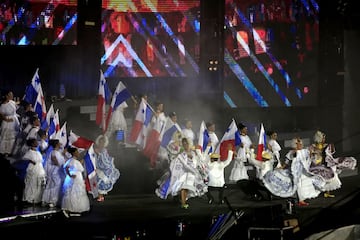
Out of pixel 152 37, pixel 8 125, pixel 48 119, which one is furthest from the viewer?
pixel 152 37

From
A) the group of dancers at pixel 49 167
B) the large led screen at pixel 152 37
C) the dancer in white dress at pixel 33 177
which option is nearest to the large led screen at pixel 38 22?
the large led screen at pixel 152 37

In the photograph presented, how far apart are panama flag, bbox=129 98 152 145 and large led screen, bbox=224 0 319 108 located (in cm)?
812

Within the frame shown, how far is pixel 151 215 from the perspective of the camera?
19.9 meters

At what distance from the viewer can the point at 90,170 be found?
A: 818 inches

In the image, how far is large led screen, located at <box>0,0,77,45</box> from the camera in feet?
93.6

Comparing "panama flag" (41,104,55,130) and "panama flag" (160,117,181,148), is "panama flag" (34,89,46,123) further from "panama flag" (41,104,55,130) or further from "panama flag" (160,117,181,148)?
"panama flag" (160,117,181,148)

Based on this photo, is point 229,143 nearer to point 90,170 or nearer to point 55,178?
point 90,170

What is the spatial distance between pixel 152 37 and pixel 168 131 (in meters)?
9.70

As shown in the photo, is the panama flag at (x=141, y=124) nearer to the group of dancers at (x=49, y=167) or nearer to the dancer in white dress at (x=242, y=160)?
the group of dancers at (x=49, y=167)

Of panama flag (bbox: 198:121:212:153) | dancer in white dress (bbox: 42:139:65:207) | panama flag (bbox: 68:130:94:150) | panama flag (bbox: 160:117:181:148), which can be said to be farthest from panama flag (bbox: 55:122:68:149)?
panama flag (bbox: 198:121:212:153)

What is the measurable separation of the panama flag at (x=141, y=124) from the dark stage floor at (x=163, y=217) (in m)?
1.09

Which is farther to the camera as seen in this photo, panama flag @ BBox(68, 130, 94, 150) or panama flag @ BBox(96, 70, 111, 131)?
panama flag @ BBox(96, 70, 111, 131)

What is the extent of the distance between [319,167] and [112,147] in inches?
221

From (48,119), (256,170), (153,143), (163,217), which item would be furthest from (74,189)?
(256,170)
